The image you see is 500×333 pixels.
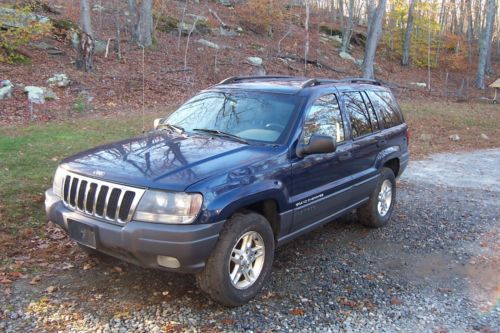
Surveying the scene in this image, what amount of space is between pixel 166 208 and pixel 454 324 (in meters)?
2.55

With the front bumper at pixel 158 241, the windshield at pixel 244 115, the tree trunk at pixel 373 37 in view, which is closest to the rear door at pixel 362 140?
the windshield at pixel 244 115

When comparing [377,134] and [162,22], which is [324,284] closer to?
[377,134]

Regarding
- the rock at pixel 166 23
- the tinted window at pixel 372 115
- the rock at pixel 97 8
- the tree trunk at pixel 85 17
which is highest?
the rock at pixel 97 8

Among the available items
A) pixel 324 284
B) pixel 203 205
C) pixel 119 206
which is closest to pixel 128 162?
pixel 119 206

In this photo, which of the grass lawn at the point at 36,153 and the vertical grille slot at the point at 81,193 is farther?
the grass lawn at the point at 36,153

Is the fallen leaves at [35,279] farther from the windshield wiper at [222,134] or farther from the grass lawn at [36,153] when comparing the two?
the windshield wiper at [222,134]

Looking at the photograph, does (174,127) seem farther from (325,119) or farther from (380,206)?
(380,206)

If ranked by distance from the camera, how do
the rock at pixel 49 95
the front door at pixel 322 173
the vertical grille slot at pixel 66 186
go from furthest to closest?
the rock at pixel 49 95, the front door at pixel 322 173, the vertical grille slot at pixel 66 186

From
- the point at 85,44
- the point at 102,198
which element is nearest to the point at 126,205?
the point at 102,198

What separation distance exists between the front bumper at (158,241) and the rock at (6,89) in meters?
11.6

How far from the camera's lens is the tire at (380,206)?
19.2 feet

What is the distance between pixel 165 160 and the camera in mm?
3873

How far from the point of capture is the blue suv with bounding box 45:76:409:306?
3.50 meters

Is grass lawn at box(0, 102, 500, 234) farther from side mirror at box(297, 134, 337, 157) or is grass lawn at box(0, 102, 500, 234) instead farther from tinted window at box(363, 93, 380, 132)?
tinted window at box(363, 93, 380, 132)
